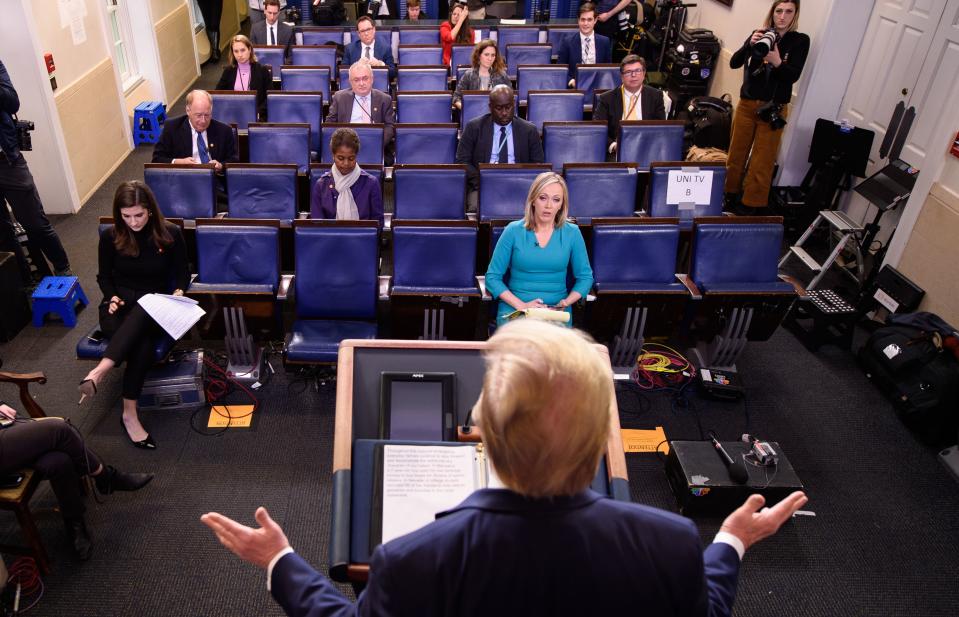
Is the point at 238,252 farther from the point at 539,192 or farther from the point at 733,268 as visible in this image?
the point at 733,268

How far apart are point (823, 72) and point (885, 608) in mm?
4827

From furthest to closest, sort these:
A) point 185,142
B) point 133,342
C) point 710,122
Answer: point 710,122 → point 185,142 → point 133,342

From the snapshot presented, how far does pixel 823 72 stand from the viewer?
241 inches

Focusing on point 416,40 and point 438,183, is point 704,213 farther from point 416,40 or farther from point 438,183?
point 416,40

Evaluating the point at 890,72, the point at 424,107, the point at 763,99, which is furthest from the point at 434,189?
the point at 890,72

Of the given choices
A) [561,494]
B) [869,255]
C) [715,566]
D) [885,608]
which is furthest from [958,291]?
[561,494]

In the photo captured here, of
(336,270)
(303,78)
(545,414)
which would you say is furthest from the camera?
(303,78)

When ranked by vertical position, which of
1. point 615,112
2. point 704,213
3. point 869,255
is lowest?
point 869,255

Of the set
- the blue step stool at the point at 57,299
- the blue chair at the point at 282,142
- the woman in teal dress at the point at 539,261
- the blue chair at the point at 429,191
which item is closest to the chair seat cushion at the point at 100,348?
the blue step stool at the point at 57,299

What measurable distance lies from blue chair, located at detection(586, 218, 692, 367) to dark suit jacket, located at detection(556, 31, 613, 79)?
3931 millimetres

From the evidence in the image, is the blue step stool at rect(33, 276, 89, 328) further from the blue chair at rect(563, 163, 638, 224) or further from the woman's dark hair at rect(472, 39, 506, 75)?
the woman's dark hair at rect(472, 39, 506, 75)

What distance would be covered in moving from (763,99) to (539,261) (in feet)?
11.7

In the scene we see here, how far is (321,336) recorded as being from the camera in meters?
3.79

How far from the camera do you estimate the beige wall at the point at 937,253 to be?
14.3 ft
